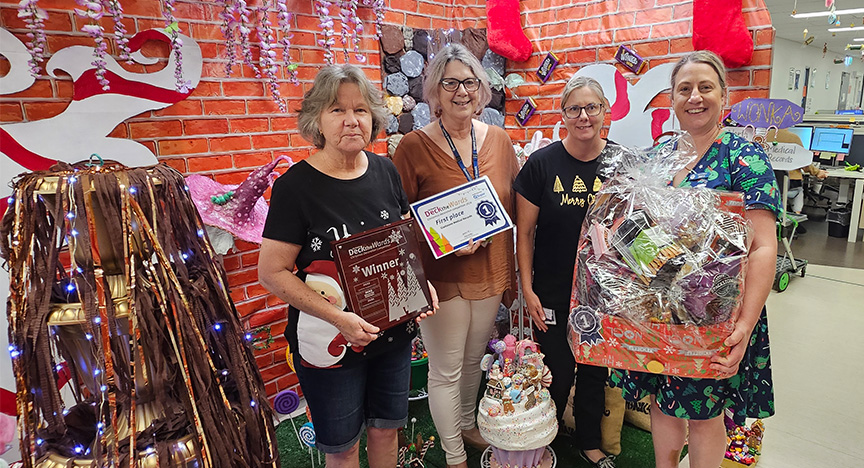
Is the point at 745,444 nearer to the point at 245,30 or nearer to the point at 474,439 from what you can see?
the point at 474,439

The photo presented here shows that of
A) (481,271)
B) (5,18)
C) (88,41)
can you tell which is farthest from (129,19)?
(481,271)

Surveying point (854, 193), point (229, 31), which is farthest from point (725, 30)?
point (854, 193)

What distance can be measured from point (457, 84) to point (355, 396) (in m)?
1.21

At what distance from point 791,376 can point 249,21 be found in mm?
3845

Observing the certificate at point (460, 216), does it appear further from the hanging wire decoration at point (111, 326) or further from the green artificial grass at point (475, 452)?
the green artificial grass at point (475, 452)

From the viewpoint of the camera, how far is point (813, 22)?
10195 millimetres

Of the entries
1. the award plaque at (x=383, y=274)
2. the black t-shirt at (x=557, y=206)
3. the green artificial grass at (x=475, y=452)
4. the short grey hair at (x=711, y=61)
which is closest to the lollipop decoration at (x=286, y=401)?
the green artificial grass at (x=475, y=452)

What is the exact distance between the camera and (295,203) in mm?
1424

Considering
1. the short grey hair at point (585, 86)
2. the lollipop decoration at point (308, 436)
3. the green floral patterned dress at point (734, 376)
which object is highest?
the short grey hair at point (585, 86)

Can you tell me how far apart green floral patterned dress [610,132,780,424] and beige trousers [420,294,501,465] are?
72 cm

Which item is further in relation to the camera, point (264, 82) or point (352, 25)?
point (352, 25)

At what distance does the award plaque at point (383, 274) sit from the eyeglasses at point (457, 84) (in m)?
0.63

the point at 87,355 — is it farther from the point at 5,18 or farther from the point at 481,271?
Answer: the point at 5,18

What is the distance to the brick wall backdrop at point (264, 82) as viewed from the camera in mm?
1970
